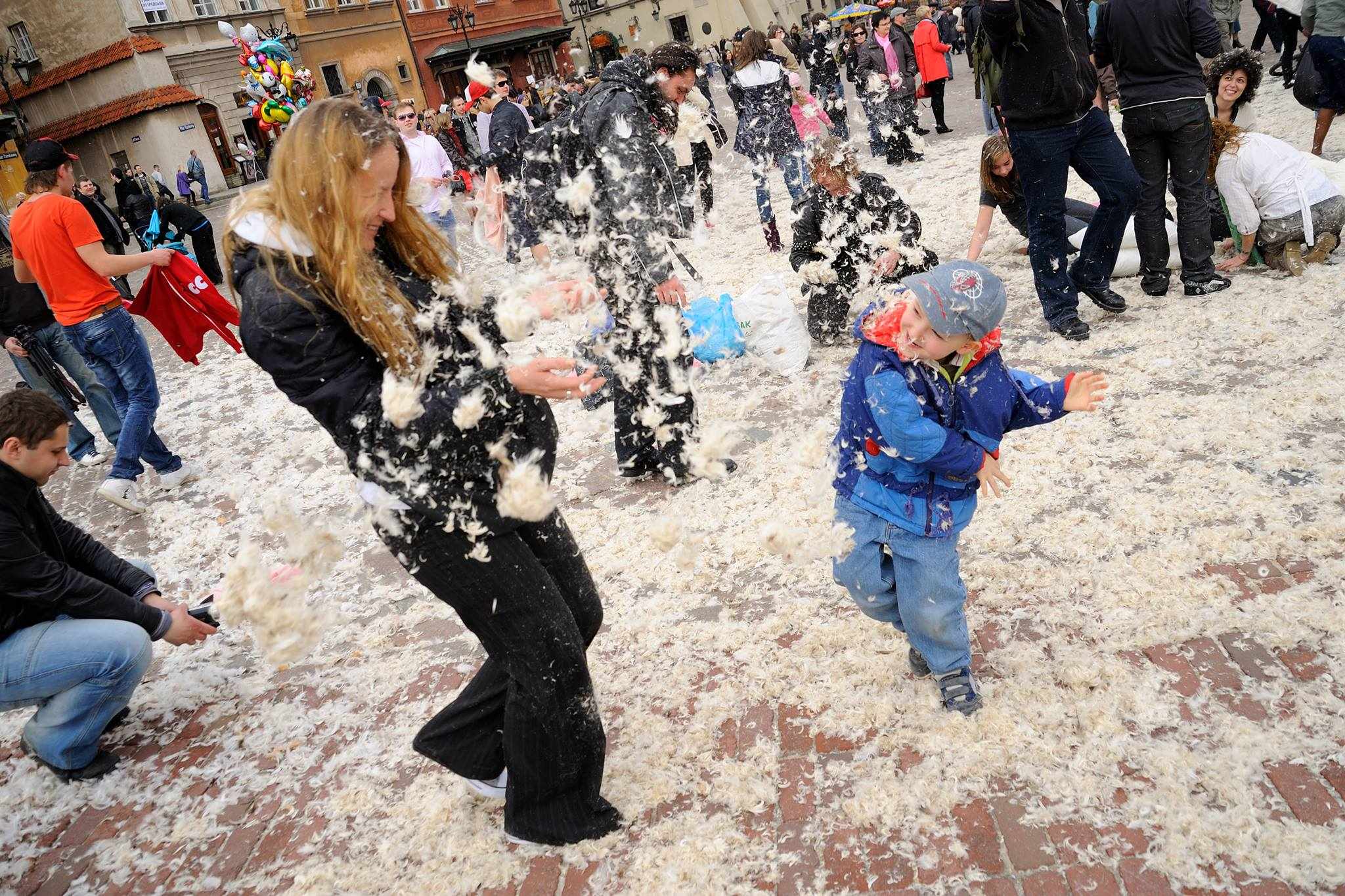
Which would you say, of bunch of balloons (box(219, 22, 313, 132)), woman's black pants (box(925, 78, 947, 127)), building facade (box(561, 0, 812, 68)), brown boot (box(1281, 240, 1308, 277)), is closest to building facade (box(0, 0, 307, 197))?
building facade (box(561, 0, 812, 68))

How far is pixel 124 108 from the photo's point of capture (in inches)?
1225

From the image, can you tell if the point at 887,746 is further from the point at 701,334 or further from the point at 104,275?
the point at 104,275

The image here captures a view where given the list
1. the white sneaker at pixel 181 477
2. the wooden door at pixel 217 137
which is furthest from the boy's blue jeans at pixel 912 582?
the wooden door at pixel 217 137

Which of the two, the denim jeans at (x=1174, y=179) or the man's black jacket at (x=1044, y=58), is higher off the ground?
the man's black jacket at (x=1044, y=58)

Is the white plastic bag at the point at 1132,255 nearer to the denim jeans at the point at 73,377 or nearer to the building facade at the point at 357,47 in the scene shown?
the denim jeans at the point at 73,377

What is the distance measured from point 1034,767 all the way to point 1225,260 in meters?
4.36

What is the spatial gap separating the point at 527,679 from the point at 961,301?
58.0 inches

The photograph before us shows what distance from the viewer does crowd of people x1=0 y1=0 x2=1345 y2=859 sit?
6.37 feet

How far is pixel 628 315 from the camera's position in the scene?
4254 mm

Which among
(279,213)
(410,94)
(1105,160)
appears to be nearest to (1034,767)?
(279,213)

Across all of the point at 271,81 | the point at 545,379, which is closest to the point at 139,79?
the point at 271,81

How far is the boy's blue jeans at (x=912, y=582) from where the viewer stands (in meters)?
2.52

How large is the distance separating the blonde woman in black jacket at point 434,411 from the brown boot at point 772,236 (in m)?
6.29

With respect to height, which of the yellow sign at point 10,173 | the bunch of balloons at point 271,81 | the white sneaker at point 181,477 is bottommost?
the white sneaker at point 181,477
